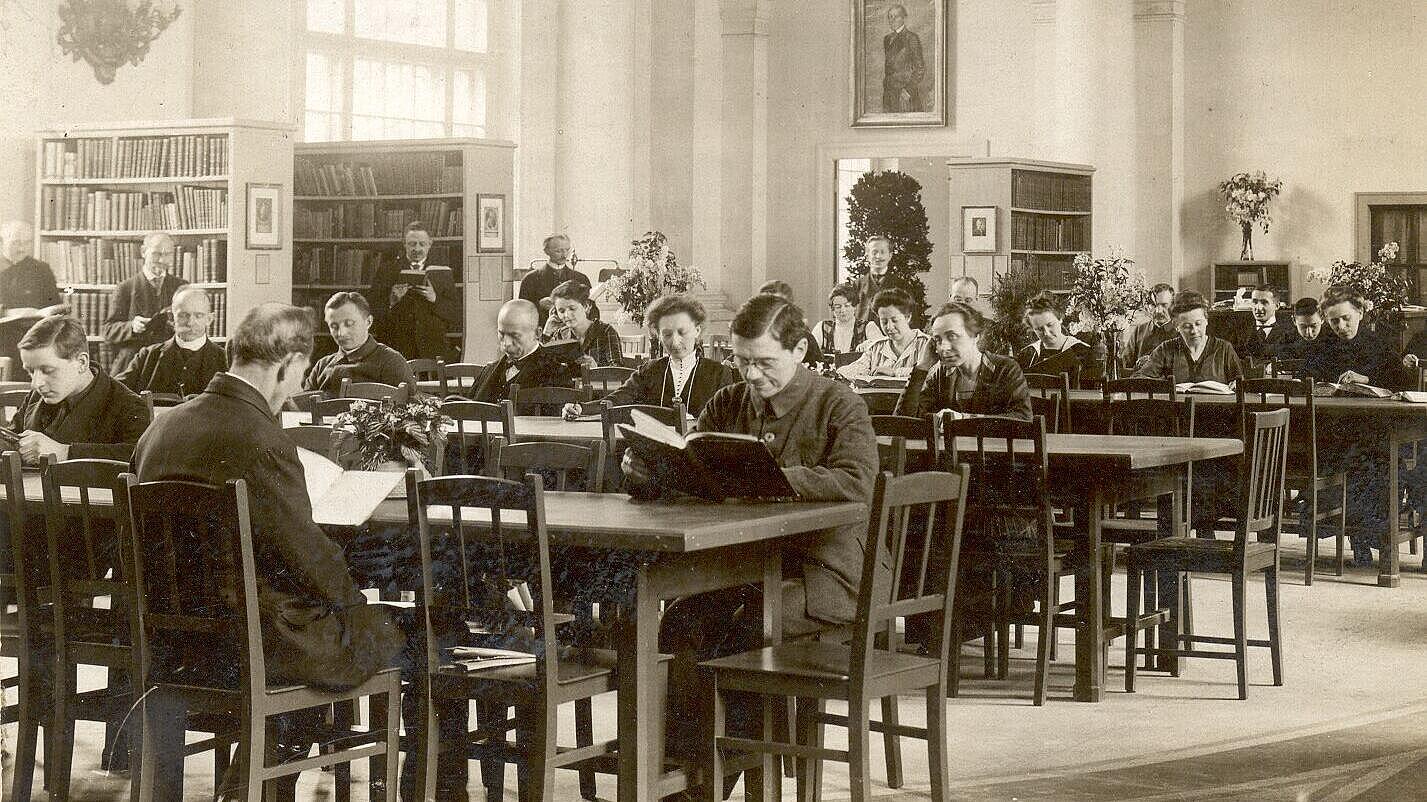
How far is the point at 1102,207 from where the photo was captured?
17156 mm

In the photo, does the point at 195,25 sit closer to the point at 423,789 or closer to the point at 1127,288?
the point at 1127,288

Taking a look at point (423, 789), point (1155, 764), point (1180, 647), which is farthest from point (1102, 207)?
point (423, 789)

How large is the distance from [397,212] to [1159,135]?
8.61 m

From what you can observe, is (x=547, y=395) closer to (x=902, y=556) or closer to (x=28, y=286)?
(x=902, y=556)

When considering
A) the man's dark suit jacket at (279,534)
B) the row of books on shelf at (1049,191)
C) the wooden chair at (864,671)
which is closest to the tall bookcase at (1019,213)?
the row of books on shelf at (1049,191)

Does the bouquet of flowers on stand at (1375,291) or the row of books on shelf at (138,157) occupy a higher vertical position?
the row of books on shelf at (138,157)

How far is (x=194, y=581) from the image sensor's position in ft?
12.7

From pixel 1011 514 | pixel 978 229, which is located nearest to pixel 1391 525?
pixel 1011 514

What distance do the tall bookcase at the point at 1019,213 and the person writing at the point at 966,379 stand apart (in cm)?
769

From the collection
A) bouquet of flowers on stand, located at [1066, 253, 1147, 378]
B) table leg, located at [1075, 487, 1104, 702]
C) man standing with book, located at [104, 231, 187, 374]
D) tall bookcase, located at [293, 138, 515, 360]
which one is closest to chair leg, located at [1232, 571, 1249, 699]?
table leg, located at [1075, 487, 1104, 702]

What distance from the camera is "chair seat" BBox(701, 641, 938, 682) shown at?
13.2 feet

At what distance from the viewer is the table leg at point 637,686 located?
12.8 ft

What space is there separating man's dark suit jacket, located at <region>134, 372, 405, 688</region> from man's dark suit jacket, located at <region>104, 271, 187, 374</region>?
260 inches

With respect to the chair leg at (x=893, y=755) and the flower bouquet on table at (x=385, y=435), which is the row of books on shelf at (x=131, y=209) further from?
the chair leg at (x=893, y=755)
